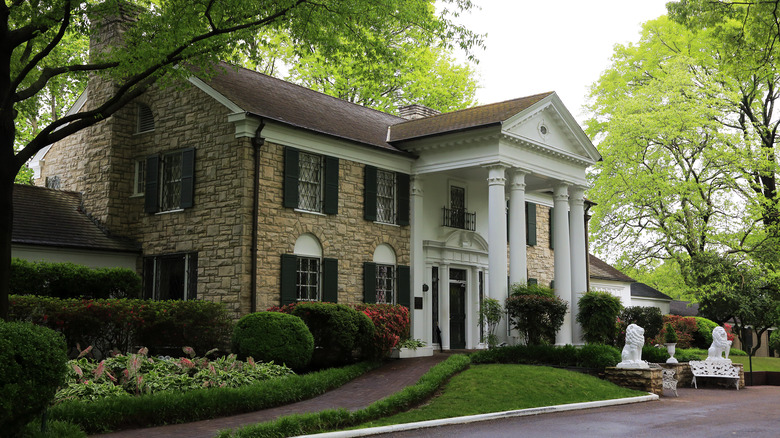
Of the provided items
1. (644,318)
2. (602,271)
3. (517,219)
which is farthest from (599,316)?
(602,271)

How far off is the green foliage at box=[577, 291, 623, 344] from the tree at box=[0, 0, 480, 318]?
8.66 metres

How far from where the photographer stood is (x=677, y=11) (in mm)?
15508

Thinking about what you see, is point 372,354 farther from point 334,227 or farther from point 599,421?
point 599,421

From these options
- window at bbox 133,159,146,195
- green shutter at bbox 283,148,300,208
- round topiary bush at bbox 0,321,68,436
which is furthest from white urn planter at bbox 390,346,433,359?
round topiary bush at bbox 0,321,68,436

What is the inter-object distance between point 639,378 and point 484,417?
252 inches

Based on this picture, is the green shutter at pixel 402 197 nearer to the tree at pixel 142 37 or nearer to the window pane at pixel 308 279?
the window pane at pixel 308 279

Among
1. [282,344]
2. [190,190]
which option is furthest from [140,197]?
[282,344]

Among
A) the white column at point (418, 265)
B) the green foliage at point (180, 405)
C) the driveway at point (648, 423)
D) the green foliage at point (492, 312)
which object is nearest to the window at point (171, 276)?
the green foliage at point (180, 405)

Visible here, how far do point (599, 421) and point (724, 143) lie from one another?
21784mm

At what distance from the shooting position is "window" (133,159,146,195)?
19844 millimetres

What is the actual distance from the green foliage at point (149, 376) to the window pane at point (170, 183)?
20.3ft

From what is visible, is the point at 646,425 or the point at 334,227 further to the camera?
the point at 334,227

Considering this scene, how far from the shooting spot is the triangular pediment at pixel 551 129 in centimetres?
2019

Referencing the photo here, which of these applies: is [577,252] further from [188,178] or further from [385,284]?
[188,178]
